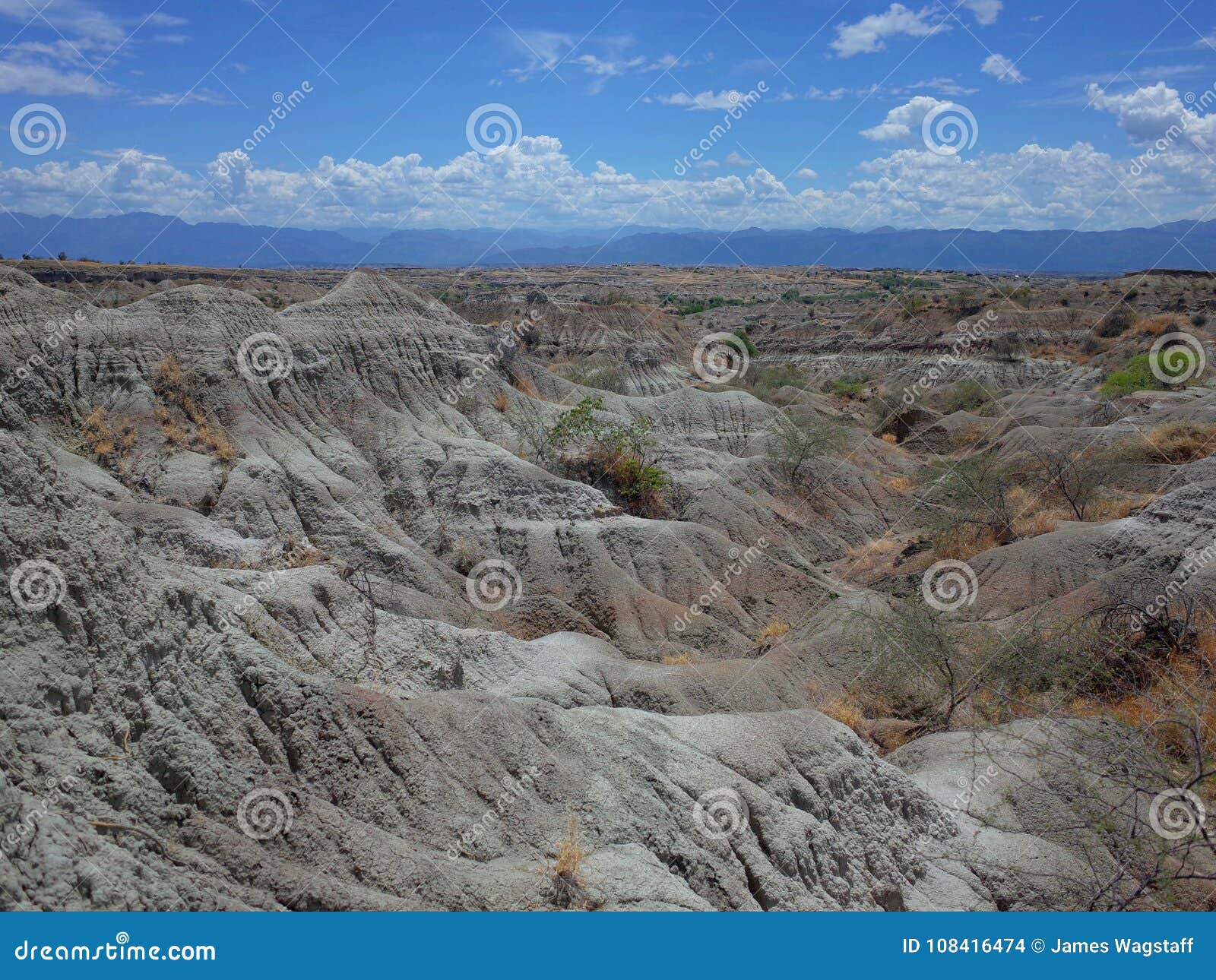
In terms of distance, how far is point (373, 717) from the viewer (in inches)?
382

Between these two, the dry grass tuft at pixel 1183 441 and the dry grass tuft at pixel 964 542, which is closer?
the dry grass tuft at pixel 964 542

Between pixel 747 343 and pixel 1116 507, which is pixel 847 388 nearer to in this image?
pixel 747 343

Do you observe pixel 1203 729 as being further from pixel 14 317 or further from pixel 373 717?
pixel 14 317

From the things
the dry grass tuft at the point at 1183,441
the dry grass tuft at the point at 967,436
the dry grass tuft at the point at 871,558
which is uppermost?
the dry grass tuft at the point at 967,436

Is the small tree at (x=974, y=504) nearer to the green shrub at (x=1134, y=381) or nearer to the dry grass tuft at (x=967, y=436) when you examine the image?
the dry grass tuft at (x=967, y=436)

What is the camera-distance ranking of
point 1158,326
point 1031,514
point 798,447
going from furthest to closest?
point 1158,326
point 798,447
point 1031,514

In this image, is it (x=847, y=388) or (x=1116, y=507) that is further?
(x=847, y=388)

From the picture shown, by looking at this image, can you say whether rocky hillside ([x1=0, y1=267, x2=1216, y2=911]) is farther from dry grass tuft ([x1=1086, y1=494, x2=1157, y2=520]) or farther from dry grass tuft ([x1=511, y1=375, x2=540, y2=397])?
dry grass tuft ([x1=511, y1=375, x2=540, y2=397])

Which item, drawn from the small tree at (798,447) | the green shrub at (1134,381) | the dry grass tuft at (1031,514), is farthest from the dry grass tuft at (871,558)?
the green shrub at (1134,381)

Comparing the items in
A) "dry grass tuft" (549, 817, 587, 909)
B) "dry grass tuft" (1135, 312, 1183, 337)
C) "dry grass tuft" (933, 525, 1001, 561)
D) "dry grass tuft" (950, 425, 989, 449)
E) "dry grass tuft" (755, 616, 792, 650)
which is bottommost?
"dry grass tuft" (549, 817, 587, 909)

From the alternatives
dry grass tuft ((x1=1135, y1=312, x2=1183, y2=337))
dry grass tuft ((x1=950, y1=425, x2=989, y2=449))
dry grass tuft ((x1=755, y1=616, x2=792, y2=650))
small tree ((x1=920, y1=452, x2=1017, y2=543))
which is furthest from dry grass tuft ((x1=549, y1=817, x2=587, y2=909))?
dry grass tuft ((x1=1135, y1=312, x2=1183, y2=337))

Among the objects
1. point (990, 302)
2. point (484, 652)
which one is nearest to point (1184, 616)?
point (484, 652)

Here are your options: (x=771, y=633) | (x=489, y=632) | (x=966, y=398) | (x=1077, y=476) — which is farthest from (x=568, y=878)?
(x=966, y=398)

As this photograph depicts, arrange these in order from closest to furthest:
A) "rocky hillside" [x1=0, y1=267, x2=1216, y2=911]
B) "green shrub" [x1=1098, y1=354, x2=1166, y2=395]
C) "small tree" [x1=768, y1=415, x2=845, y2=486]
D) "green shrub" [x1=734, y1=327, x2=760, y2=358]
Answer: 1. "rocky hillside" [x1=0, y1=267, x2=1216, y2=911]
2. "small tree" [x1=768, y1=415, x2=845, y2=486]
3. "green shrub" [x1=1098, y1=354, x2=1166, y2=395]
4. "green shrub" [x1=734, y1=327, x2=760, y2=358]
